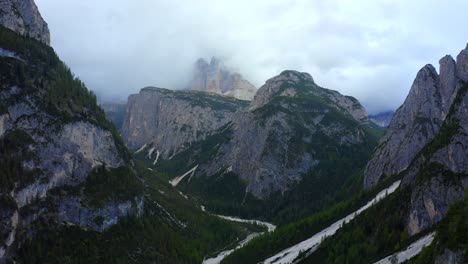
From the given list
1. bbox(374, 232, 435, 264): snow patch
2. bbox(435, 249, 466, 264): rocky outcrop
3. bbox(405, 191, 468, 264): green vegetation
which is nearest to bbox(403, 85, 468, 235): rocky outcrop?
bbox(374, 232, 435, 264): snow patch

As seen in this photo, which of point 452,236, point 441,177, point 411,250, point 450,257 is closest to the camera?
point 450,257

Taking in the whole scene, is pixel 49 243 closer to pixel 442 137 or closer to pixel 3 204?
pixel 3 204

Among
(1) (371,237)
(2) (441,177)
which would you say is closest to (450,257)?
(2) (441,177)

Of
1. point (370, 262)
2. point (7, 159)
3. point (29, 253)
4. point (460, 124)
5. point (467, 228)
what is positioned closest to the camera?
point (467, 228)

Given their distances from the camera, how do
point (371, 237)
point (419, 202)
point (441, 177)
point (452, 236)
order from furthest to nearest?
point (371, 237)
point (441, 177)
point (419, 202)
point (452, 236)

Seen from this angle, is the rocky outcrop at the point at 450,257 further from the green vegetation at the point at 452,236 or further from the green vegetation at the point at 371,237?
the green vegetation at the point at 371,237

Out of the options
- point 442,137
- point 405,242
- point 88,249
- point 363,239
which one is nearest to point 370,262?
point 405,242

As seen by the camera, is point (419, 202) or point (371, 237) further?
point (371, 237)

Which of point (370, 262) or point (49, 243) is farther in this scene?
point (49, 243)

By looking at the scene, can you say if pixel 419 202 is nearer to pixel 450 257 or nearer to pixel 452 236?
pixel 452 236
